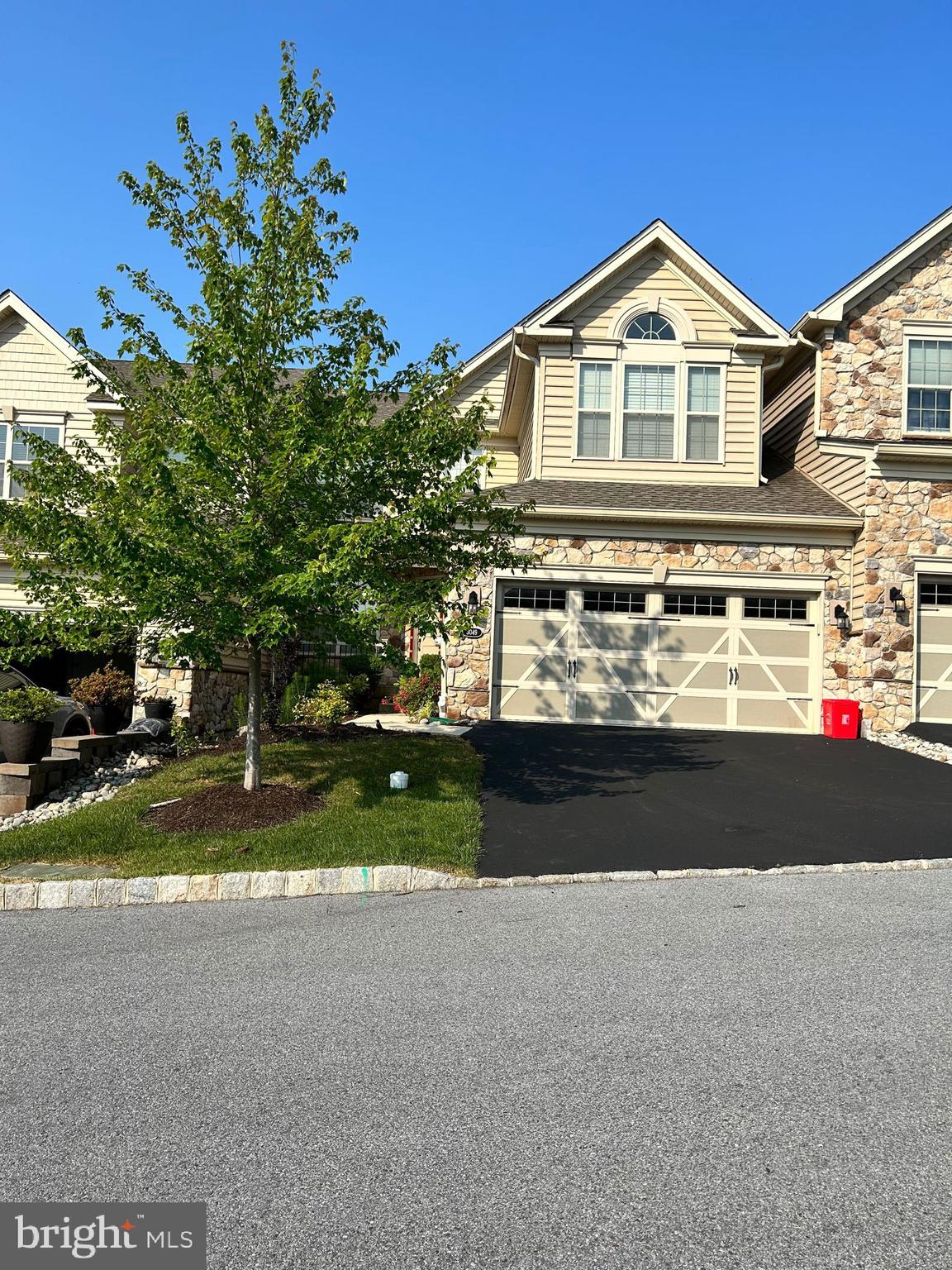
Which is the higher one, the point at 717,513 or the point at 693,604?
the point at 717,513

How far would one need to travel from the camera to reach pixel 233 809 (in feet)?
31.0

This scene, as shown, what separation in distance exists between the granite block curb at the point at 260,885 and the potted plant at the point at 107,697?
733cm

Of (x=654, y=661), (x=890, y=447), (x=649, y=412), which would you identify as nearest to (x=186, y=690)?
(x=654, y=661)

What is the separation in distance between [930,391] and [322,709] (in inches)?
492

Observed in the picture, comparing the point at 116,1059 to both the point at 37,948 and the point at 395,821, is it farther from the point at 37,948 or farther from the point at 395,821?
the point at 395,821

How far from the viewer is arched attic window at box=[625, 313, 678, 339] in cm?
1750

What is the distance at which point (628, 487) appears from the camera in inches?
670

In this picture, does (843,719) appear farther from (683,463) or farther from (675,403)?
(675,403)

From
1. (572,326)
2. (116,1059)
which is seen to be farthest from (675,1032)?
(572,326)

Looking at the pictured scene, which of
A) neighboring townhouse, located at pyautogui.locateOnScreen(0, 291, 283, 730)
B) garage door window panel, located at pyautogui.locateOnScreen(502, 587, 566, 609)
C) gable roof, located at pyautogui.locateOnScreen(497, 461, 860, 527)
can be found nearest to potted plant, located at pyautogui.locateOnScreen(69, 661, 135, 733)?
neighboring townhouse, located at pyautogui.locateOnScreen(0, 291, 283, 730)

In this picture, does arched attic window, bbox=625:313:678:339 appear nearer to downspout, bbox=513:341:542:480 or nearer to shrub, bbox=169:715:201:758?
downspout, bbox=513:341:542:480

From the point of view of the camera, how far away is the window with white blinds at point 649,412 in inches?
688

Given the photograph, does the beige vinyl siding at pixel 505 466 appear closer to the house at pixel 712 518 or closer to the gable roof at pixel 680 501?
the house at pixel 712 518

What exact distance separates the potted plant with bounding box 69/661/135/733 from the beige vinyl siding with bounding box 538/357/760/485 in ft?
27.7
